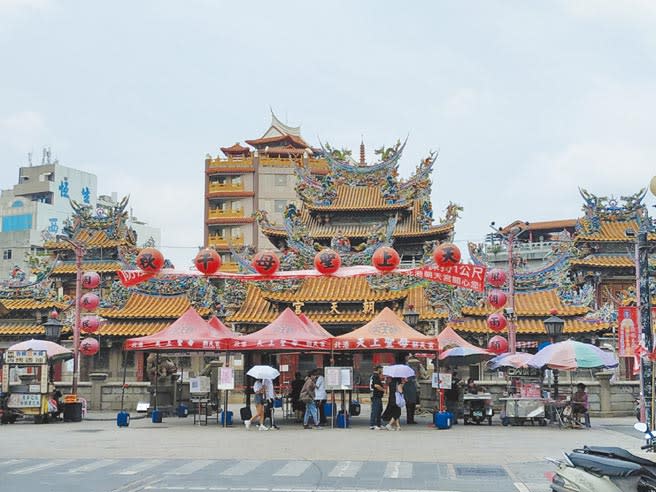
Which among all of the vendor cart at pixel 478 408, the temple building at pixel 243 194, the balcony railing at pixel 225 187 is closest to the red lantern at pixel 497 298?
the vendor cart at pixel 478 408

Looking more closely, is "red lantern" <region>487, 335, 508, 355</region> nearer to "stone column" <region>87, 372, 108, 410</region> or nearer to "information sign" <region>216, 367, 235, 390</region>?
"information sign" <region>216, 367, 235, 390</region>

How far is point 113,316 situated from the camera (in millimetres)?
42750

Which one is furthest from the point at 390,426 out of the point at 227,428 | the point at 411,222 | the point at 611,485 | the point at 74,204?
the point at 74,204

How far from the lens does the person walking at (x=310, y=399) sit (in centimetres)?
2458

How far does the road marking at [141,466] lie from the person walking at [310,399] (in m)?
9.14

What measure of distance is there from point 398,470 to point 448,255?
1141cm

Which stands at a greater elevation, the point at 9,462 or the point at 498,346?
the point at 498,346

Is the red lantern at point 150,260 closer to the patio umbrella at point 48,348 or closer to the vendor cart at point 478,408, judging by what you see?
the patio umbrella at point 48,348

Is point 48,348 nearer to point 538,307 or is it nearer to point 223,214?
point 538,307

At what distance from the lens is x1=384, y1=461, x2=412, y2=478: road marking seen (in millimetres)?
13766

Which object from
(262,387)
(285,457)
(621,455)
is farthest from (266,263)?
(621,455)

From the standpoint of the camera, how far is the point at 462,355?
2616 cm

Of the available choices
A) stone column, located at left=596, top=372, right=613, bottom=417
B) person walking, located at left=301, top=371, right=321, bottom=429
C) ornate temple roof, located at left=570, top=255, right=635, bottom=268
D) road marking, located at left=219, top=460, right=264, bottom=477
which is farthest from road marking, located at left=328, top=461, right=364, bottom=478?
ornate temple roof, located at left=570, top=255, right=635, bottom=268

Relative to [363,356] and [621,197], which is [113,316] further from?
[621,197]
